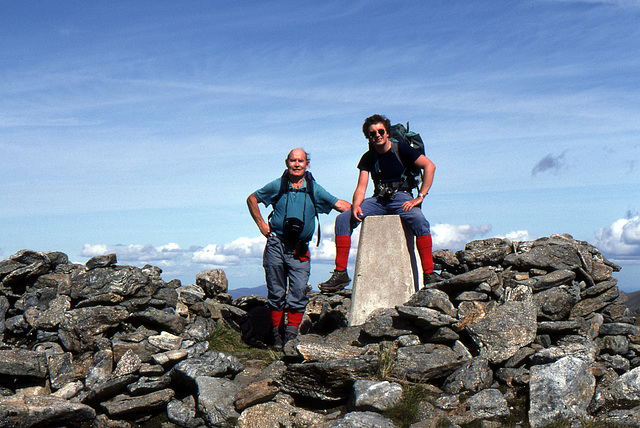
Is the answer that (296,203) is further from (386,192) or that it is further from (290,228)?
(386,192)

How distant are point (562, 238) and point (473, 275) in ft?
14.0

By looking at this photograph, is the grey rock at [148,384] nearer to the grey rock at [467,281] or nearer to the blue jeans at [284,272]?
the blue jeans at [284,272]

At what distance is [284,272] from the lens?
11.1 meters

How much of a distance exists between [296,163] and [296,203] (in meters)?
0.75

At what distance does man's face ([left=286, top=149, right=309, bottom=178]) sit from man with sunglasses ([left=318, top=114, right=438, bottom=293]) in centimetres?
123

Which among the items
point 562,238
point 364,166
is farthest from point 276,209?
point 562,238

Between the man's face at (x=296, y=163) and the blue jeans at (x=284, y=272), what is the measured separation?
1.25 m

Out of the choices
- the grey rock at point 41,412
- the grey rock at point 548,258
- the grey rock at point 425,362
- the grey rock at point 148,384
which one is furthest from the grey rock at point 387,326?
the grey rock at point 41,412

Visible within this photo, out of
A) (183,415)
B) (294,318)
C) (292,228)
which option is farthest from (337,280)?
(183,415)

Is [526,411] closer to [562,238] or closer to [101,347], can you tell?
[562,238]

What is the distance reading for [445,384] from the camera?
356 inches

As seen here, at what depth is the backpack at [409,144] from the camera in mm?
11203

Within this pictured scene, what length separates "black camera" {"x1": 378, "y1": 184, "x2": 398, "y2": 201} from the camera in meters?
11.2

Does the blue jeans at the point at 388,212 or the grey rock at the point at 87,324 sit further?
the grey rock at the point at 87,324
